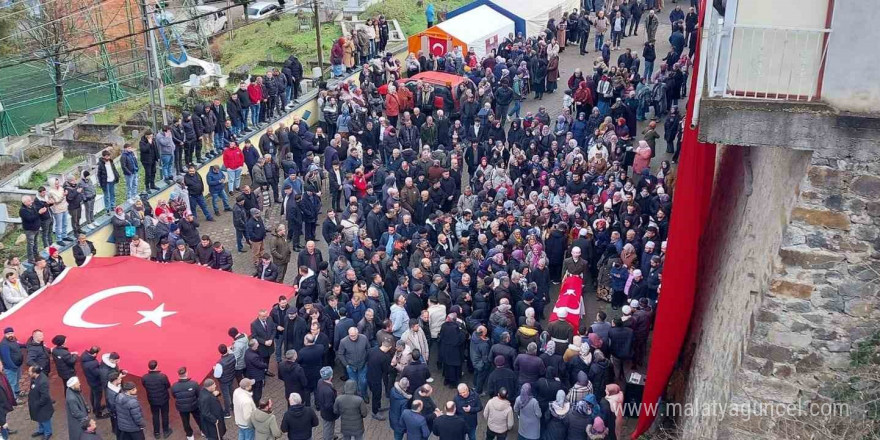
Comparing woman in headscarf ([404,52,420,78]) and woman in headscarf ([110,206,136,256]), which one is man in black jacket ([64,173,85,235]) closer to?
woman in headscarf ([110,206,136,256])

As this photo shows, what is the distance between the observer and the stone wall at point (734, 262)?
863cm

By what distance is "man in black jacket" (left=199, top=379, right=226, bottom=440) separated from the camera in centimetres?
1176

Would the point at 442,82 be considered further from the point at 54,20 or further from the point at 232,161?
the point at 54,20

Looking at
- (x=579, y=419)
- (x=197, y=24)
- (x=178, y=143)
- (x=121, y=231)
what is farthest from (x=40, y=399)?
(x=197, y=24)

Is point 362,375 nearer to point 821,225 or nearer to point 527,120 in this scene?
point 821,225

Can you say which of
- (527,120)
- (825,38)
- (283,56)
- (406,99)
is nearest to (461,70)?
(406,99)

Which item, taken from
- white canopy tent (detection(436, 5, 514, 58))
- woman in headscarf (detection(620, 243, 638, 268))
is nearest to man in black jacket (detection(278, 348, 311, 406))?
woman in headscarf (detection(620, 243, 638, 268))

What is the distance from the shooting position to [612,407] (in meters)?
11.2

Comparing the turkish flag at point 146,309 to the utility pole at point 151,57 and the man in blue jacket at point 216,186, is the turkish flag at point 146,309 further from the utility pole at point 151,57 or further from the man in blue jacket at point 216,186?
the utility pole at point 151,57

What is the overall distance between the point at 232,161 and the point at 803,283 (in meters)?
13.5

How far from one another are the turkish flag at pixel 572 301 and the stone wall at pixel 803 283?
431 cm

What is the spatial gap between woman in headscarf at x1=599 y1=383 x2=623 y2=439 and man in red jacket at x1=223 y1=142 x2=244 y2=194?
10556 millimetres

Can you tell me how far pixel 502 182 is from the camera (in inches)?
687

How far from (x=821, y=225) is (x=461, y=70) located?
17.2 metres
